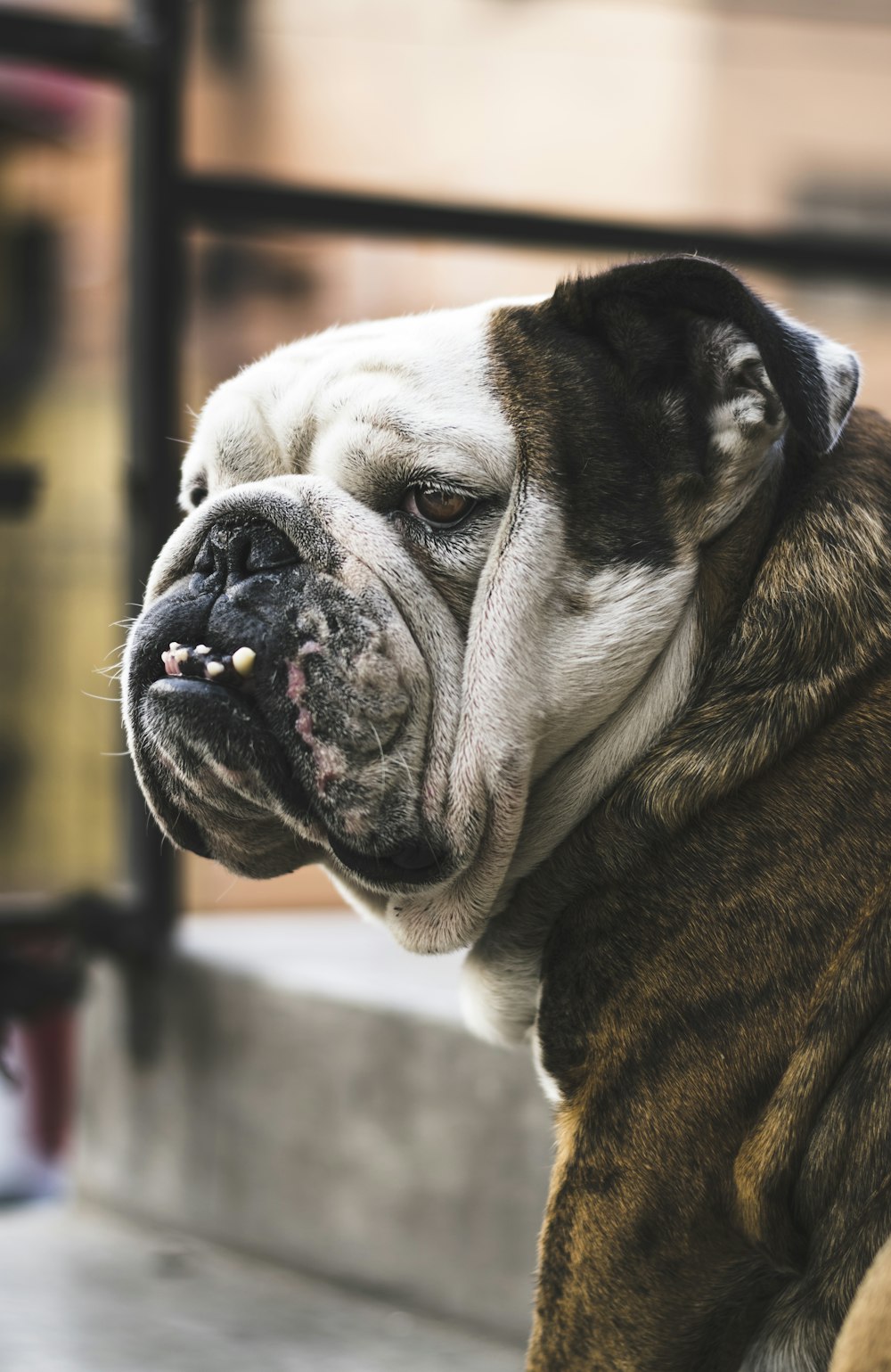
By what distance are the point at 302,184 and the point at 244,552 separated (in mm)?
2585

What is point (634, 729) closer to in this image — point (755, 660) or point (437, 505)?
point (755, 660)

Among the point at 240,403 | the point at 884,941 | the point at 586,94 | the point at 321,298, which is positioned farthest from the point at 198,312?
the point at 884,941

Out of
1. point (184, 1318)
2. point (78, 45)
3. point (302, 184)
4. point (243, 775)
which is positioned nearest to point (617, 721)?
point (243, 775)

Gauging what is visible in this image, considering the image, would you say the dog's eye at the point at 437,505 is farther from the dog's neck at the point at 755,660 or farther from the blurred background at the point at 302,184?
the blurred background at the point at 302,184

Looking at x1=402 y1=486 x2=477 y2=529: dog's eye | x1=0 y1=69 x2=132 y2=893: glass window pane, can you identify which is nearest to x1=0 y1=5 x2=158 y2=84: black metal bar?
x1=0 y1=69 x2=132 y2=893: glass window pane

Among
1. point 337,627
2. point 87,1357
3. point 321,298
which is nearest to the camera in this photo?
point 337,627

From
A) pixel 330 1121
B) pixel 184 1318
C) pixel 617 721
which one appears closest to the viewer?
pixel 617 721

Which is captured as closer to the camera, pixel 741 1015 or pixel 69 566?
pixel 741 1015

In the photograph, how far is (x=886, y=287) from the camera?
4.77 metres

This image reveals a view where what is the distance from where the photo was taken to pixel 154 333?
4.52 m

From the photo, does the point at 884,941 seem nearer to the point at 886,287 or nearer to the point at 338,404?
the point at 338,404

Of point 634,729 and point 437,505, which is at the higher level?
point 437,505

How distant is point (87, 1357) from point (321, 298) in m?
3.40

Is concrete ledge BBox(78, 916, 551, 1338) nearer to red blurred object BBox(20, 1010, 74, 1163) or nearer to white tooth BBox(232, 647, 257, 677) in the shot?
red blurred object BBox(20, 1010, 74, 1163)
